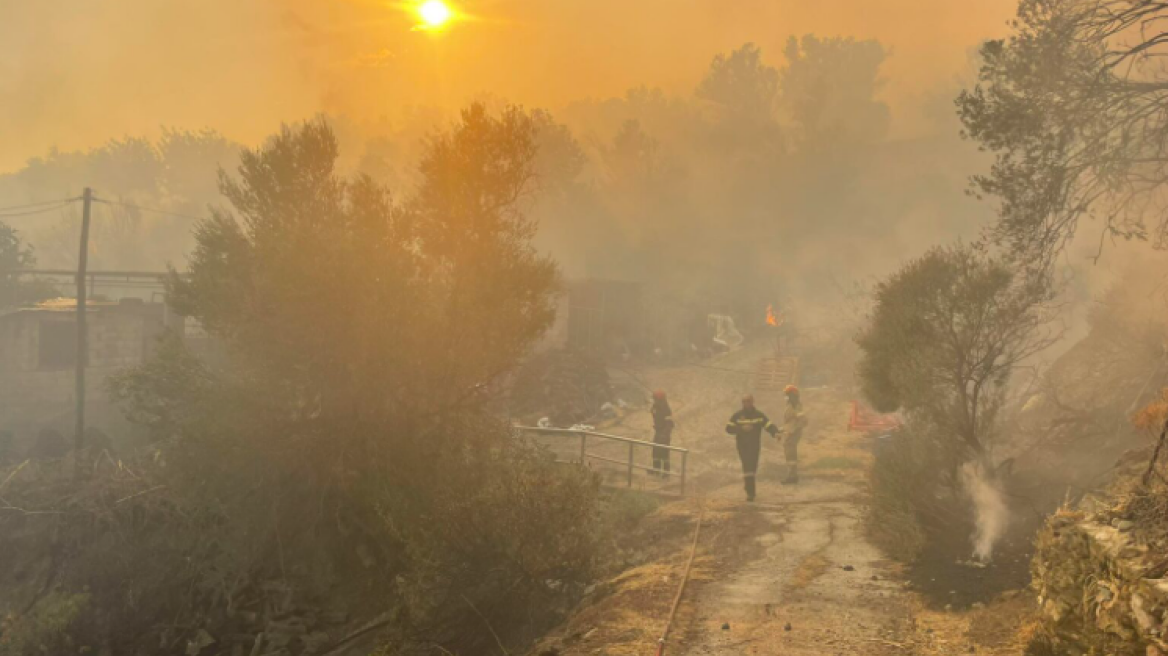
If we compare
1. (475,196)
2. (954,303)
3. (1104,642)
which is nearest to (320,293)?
(475,196)

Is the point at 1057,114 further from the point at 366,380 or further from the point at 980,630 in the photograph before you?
the point at 366,380

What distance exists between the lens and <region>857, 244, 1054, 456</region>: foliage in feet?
38.1

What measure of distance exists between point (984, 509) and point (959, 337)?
8.16 ft

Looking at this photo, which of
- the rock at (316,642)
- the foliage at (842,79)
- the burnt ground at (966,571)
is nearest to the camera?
the burnt ground at (966,571)

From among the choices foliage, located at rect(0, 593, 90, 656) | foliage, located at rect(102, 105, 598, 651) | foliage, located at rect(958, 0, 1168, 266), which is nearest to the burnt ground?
foliage, located at rect(958, 0, 1168, 266)

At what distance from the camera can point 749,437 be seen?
1552cm

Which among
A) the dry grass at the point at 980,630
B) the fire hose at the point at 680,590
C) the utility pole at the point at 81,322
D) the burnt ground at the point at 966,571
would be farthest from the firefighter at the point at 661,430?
the utility pole at the point at 81,322

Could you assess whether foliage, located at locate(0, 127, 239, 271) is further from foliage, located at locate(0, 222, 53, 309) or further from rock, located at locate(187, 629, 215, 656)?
rock, located at locate(187, 629, 215, 656)

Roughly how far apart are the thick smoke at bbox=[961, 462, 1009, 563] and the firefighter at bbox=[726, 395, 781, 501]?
4.29 m

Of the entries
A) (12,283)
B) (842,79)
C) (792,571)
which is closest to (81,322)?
(12,283)

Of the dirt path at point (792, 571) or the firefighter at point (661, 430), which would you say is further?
the firefighter at point (661, 430)

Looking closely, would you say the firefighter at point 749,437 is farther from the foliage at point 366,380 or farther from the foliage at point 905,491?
the foliage at point 366,380

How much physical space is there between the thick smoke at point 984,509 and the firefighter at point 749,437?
429 cm

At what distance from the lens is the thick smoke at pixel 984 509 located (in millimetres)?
9781
